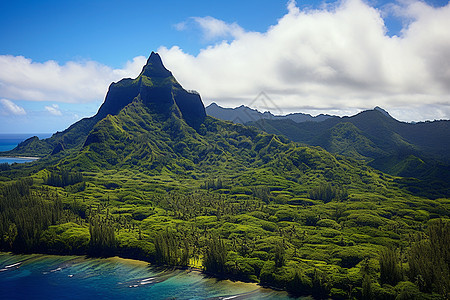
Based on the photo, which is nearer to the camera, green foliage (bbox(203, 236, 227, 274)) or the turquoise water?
the turquoise water

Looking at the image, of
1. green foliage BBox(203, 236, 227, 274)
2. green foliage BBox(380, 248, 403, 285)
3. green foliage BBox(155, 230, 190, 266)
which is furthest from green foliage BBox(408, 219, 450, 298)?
green foliage BBox(155, 230, 190, 266)

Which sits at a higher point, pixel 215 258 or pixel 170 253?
pixel 170 253

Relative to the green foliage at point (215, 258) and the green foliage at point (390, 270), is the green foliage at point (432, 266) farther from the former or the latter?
the green foliage at point (215, 258)

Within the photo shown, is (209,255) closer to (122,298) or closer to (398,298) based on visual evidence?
(122,298)

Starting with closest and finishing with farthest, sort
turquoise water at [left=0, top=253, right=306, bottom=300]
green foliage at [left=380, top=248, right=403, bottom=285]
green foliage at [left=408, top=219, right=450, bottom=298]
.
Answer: green foliage at [left=408, top=219, right=450, bottom=298], green foliage at [left=380, top=248, right=403, bottom=285], turquoise water at [left=0, top=253, right=306, bottom=300]

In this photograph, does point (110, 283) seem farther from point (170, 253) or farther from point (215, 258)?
point (215, 258)

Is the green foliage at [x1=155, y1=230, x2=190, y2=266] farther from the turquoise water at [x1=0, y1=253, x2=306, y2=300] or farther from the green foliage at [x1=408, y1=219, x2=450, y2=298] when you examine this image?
the green foliage at [x1=408, y1=219, x2=450, y2=298]

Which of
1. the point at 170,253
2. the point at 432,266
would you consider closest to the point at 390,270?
the point at 432,266

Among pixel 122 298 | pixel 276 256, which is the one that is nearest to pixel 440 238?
pixel 276 256
